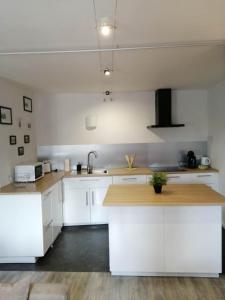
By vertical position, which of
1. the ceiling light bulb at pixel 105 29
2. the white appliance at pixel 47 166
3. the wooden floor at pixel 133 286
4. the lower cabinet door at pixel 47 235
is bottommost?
the wooden floor at pixel 133 286

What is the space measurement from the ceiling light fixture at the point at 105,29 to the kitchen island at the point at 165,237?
1640 millimetres

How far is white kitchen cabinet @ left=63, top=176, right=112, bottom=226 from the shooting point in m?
4.44

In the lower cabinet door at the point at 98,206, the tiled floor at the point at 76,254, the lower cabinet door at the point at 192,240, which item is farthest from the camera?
the lower cabinet door at the point at 98,206

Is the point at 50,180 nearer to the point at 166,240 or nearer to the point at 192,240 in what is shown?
the point at 166,240

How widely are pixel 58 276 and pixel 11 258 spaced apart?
0.75 metres

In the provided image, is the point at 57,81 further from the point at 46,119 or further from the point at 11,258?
the point at 11,258

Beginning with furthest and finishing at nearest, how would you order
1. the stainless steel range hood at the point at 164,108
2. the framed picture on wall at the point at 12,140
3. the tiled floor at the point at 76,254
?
the stainless steel range hood at the point at 164,108 < the framed picture on wall at the point at 12,140 < the tiled floor at the point at 76,254

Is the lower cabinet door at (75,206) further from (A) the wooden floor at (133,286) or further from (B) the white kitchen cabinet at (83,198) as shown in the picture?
(A) the wooden floor at (133,286)

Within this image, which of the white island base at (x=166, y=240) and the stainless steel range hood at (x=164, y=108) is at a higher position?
the stainless steel range hood at (x=164, y=108)

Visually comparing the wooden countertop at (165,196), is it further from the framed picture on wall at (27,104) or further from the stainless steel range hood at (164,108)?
the framed picture on wall at (27,104)

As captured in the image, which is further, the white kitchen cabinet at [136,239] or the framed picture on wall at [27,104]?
the framed picture on wall at [27,104]

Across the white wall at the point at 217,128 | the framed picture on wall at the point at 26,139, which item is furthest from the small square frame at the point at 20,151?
the white wall at the point at 217,128

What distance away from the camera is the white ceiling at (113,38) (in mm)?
1675

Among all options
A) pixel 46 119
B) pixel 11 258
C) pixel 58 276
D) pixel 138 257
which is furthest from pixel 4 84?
pixel 138 257
